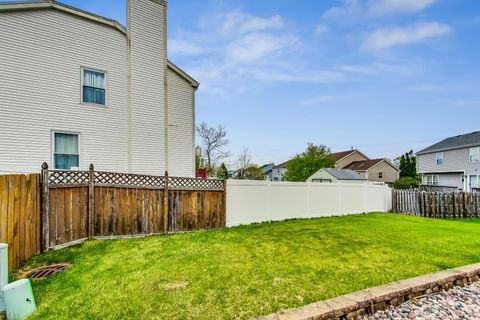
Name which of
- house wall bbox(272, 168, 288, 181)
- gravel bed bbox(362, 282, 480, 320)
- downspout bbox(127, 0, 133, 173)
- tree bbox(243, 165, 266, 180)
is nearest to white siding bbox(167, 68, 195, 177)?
downspout bbox(127, 0, 133, 173)

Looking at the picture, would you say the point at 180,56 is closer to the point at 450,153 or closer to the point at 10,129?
the point at 10,129

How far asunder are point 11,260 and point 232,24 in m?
11.1

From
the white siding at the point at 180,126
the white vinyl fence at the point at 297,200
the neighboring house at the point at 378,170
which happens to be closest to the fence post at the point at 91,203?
the white vinyl fence at the point at 297,200

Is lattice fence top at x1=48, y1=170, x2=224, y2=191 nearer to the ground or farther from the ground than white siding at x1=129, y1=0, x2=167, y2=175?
nearer to the ground

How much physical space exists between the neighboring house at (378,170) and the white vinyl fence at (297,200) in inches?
1236

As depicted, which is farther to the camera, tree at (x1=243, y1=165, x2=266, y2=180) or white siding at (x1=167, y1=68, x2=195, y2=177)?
tree at (x1=243, y1=165, x2=266, y2=180)

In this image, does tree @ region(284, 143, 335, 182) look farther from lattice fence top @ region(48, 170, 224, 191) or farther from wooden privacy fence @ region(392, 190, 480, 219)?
lattice fence top @ region(48, 170, 224, 191)

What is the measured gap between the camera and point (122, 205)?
24.5 ft

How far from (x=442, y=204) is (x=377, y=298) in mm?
13084

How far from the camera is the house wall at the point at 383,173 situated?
4372 centimetres

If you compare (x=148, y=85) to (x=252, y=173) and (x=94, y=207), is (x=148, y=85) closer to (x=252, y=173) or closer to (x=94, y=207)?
(x=94, y=207)

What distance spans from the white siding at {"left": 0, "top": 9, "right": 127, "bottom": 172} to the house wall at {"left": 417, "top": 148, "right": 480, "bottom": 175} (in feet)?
96.1

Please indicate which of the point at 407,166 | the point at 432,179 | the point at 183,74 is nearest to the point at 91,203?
the point at 183,74

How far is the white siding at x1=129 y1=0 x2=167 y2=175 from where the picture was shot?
37.6ft
